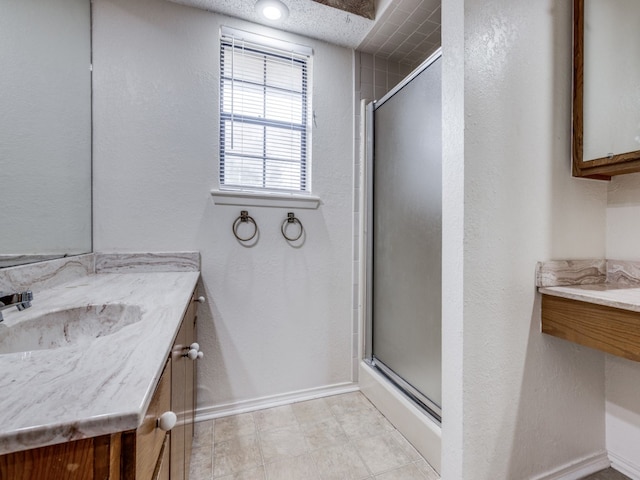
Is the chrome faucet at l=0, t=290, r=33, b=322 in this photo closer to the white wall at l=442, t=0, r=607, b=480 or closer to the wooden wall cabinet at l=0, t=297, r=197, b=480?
the wooden wall cabinet at l=0, t=297, r=197, b=480

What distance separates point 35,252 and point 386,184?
171cm

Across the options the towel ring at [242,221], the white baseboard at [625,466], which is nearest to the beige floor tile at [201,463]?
the towel ring at [242,221]

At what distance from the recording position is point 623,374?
49.8 inches

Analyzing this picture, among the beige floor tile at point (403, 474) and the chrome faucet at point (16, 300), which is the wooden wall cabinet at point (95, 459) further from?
the beige floor tile at point (403, 474)

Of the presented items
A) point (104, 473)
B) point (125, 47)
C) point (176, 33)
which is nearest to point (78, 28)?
point (125, 47)

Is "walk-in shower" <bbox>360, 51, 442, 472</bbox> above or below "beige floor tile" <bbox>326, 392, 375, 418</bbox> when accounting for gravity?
above

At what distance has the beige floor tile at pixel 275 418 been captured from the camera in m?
1.62

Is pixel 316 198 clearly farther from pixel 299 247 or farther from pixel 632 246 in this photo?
pixel 632 246

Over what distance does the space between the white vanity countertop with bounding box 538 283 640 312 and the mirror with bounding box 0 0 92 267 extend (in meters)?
1.99

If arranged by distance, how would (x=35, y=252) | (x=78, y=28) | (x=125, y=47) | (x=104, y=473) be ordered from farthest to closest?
(x=125, y=47)
(x=78, y=28)
(x=35, y=252)
(x=104, y=473)

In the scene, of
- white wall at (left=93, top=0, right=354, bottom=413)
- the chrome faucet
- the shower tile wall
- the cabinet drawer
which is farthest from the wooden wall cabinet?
the shower tile wall

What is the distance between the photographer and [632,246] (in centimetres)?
123

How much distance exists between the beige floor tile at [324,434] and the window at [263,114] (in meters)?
1.42

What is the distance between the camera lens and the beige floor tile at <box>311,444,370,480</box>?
128cm
